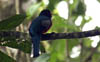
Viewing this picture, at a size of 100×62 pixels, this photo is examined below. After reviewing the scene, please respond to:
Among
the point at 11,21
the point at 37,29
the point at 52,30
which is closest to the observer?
the point at 11,21

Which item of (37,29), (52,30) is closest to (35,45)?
(37,29)

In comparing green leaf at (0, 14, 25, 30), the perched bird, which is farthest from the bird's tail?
green leaf at (0, 14, 25, 30)

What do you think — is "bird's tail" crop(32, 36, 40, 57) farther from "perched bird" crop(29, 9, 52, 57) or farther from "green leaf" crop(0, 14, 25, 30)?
"green leaf" crop(0, 14, 25, 30)

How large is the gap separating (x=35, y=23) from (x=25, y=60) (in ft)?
2.27

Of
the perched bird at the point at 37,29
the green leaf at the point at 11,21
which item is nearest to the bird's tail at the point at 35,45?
the perched bird at the point at 37,29

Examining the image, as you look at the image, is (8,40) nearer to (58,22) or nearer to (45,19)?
(45,19)

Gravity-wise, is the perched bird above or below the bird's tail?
above

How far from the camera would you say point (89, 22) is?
3.95 m

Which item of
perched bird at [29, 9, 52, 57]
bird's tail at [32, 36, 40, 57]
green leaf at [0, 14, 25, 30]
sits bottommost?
bird's tail at [32, 36, 40, 57]

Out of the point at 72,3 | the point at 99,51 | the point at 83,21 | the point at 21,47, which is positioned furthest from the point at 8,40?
the point at 99,51

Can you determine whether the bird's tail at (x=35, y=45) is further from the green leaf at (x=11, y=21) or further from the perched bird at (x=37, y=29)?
the green leaf at (x=11, y=21)

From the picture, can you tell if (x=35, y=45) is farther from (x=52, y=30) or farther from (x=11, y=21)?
(x=52, y=30)

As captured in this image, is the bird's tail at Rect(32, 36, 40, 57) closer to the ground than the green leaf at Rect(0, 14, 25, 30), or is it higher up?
closer to the ground

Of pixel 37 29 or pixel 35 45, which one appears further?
pixel 37 29
